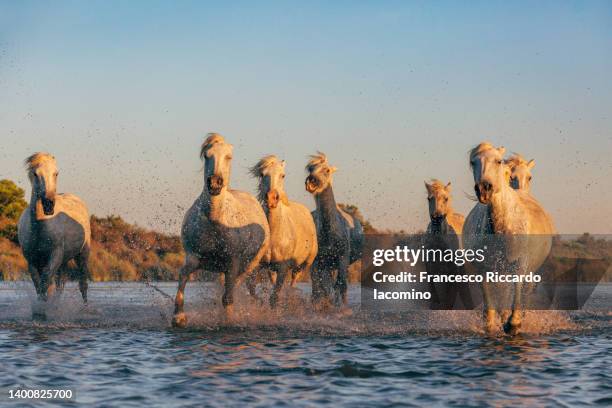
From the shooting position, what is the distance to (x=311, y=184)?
16.6 meters

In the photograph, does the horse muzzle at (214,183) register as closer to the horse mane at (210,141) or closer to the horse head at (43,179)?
the horse mane at (210,141)

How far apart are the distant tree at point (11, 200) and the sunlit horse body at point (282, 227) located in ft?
83.4

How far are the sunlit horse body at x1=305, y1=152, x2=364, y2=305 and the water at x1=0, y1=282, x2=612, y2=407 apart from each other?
2.43 metres

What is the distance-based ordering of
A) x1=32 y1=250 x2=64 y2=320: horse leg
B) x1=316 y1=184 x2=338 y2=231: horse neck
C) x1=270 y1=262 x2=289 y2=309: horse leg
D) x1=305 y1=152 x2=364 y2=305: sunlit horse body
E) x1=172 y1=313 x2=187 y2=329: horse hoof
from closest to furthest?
x1=172 y1=313 x2=187 y2=329: horse hoof, x1=32 y1=250 x2=64 y2=320: horse leg, x1=270 y1=262 x2=289 y2=309: horse leg, x1=305 y1=152 x2=364 y2=305: sunlit horse body, x1=316 y1=184 x2=338 y2=231: horse neck

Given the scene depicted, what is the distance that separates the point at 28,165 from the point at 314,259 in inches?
232

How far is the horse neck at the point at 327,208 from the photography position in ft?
56.0

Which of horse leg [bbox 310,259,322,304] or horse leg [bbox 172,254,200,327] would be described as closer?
horse leg [bbox 172,254,200,327]

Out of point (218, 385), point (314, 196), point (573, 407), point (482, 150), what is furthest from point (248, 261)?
point (573, 407)

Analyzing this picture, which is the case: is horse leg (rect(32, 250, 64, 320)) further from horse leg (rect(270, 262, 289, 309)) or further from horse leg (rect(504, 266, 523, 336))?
horse leg (rect(504, 266, 523, 336))

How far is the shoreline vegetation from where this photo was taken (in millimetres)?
31547

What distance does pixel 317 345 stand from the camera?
36.7ft

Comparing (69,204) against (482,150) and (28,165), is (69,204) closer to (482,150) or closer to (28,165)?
(28,165)

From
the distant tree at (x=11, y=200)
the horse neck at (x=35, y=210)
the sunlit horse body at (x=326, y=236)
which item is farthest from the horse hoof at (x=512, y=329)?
the distant tree at (x=11, y=200)

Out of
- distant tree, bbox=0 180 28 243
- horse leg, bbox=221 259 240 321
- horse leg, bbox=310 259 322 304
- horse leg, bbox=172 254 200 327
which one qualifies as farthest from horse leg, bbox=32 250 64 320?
distant tree, bbox=0 180 28 243
